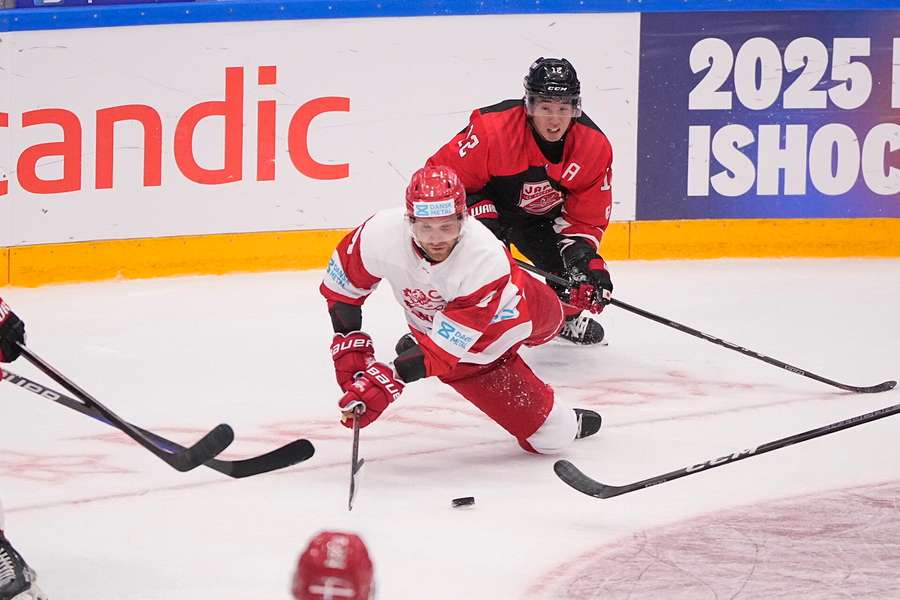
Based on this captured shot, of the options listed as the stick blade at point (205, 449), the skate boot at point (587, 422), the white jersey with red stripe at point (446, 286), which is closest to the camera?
the stick blade at point (205, 449)

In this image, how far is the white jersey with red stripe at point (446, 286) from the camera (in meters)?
3.80

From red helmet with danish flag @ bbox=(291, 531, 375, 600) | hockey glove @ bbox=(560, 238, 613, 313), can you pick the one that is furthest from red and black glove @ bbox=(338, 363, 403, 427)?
red helmet with danish flag @ bbox=(291, 531, 375, 600)

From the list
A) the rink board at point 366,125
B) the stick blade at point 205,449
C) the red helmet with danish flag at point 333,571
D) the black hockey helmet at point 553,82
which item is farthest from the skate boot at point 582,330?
the red helmet with danish flag at point 333,571

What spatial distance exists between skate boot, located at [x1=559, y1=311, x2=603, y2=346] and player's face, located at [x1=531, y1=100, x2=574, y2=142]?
2.85 ft

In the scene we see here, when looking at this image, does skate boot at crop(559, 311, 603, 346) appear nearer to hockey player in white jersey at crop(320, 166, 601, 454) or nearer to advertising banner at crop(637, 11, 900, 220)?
hockey player in white jersey at crop(320, 166, 601, 454)

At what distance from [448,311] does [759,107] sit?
3.40m

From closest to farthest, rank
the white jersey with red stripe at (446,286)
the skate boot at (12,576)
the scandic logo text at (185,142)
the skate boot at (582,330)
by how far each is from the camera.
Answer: the skate boot at (12,576) < the white jersey with red stripe at (446,286) < the skate boot at (582,330) < the scandic logo text at (185,142)

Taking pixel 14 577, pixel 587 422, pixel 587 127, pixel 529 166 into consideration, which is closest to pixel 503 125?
pixel 529 166

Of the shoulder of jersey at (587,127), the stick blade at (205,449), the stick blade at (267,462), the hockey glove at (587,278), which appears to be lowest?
the stick blade at (267,462)

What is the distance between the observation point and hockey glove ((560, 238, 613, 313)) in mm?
4973

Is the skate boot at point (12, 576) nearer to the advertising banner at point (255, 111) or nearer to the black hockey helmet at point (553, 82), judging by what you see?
the black hockey helmet at point (553, 82)

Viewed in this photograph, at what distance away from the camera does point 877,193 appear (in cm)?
695

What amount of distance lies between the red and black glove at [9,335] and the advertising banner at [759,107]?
4.11 meters

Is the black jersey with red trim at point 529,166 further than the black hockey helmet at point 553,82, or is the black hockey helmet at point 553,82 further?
the black jersey with red trim at point 529,166
